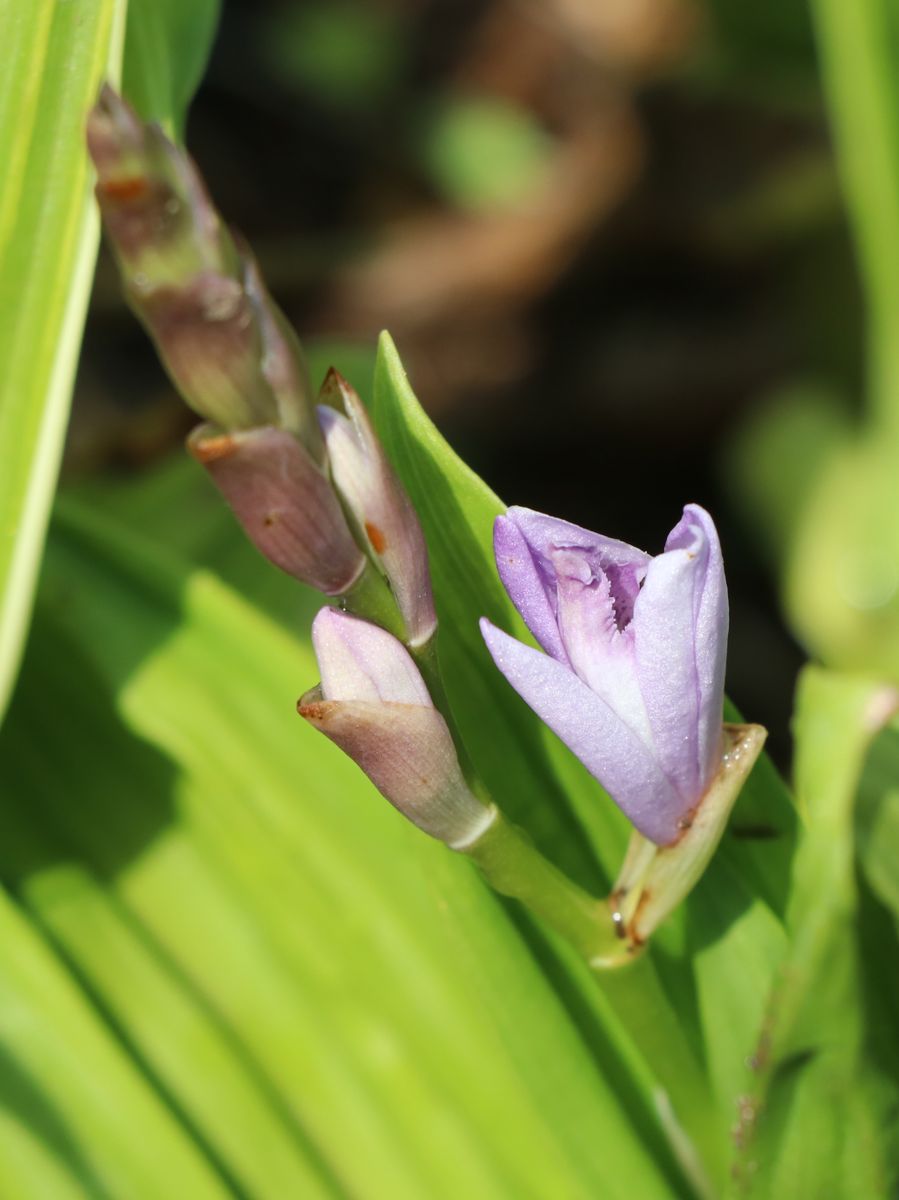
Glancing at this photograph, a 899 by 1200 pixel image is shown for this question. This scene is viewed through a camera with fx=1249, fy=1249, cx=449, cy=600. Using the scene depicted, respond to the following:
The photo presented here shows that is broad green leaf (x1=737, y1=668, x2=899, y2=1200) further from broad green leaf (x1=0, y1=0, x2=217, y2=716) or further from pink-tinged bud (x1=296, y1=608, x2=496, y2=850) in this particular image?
broad green leaf (x1=0, y1=0, x2=217, y2=716)

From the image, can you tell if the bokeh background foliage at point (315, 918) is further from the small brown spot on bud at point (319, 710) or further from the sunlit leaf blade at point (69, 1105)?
the small brown spot on bud at point (319, 710)

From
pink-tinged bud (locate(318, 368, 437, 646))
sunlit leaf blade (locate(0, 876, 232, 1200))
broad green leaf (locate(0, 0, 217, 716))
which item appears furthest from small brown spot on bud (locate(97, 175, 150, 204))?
sunlit leaf blade (locate(0, 876, 232, 1200))

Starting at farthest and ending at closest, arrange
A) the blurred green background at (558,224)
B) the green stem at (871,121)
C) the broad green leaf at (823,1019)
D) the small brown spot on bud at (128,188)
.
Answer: the blurred green background at (558,224)
the green stem at (871,121)
the broad green leaf at (823,1019)
the small brown spot on bud at (128,188)

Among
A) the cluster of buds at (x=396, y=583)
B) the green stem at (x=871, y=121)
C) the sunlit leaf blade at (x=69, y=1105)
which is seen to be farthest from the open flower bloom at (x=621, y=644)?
the green stem at (x=871, y=121)

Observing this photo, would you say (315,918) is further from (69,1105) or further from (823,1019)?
(823,1019)

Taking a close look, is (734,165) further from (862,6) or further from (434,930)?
(434,930)

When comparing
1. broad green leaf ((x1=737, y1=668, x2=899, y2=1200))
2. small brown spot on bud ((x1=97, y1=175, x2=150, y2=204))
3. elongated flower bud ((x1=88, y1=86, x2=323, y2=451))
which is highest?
small brown spot on bud ((x1=97, y1=175, x2=150, y2=204))
